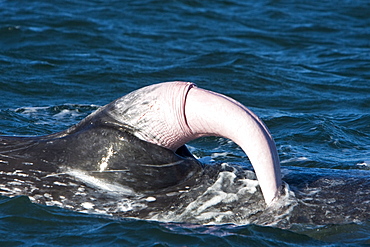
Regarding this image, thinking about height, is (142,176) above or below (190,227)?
above

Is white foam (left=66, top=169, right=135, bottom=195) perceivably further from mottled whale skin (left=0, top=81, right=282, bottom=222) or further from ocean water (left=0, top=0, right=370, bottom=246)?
ocean water (left=0, top=0, right=370, bottom=246)

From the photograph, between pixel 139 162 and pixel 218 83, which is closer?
pixel 139 162

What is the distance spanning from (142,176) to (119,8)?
43.0 feet

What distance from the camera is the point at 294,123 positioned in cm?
1002

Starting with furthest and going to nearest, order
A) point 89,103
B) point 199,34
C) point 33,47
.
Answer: point 199,34, point 33,47, point 89,103

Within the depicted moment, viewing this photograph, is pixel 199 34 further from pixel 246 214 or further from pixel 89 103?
pixel 246 214

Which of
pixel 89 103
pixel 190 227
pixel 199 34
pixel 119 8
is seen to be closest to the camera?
pixel 190 227

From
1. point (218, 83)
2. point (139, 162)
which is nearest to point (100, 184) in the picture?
point (139, 162)

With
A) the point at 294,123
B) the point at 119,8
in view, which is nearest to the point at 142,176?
the point at 294,123

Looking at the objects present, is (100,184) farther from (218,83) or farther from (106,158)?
(218,83)

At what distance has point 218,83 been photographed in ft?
40.5

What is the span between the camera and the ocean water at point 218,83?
546cm

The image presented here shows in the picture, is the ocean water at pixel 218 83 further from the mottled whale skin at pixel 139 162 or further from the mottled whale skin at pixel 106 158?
the mottled whale skin at pixel 106 158

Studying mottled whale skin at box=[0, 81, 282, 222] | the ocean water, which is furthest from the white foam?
the ocean water
